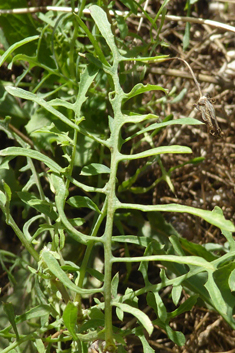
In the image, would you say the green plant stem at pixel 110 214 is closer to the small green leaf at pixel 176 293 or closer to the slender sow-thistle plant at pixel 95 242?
the slender sow-thistle plant at pixel 95 242

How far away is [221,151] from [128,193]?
1.15 ft

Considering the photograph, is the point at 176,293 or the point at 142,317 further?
the point at 176,293

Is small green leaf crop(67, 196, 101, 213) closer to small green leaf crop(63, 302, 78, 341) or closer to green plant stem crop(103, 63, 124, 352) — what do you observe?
green plant stem crop(103, 63, 124, 352)

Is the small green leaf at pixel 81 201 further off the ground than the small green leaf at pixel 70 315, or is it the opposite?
the small green leaf at pixel 81 201

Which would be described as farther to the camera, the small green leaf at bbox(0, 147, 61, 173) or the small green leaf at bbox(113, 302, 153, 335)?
the small green leaf at bbox(0, 147, 61, 173)

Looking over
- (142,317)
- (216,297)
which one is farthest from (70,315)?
(216,297)

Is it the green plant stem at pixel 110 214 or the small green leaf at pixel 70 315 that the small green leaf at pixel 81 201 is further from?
the small green leaf at pixel 70 315

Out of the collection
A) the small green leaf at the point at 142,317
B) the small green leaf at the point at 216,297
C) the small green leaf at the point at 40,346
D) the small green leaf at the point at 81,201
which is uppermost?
the small green leaf at the point at 81,201

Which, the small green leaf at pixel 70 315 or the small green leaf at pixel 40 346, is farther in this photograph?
the small green leaf at pixel 40 346

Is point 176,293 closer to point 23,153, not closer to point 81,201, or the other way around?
point 81,201

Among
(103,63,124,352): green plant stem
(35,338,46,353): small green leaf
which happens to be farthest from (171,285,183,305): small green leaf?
(35,338,46,353): small green leaf

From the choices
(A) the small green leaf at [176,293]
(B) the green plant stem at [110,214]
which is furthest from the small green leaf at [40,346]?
(A) the small green leaf at [176,293]

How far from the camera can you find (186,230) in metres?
1.25

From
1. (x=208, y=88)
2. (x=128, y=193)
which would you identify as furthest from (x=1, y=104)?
(x=208, y=88)
